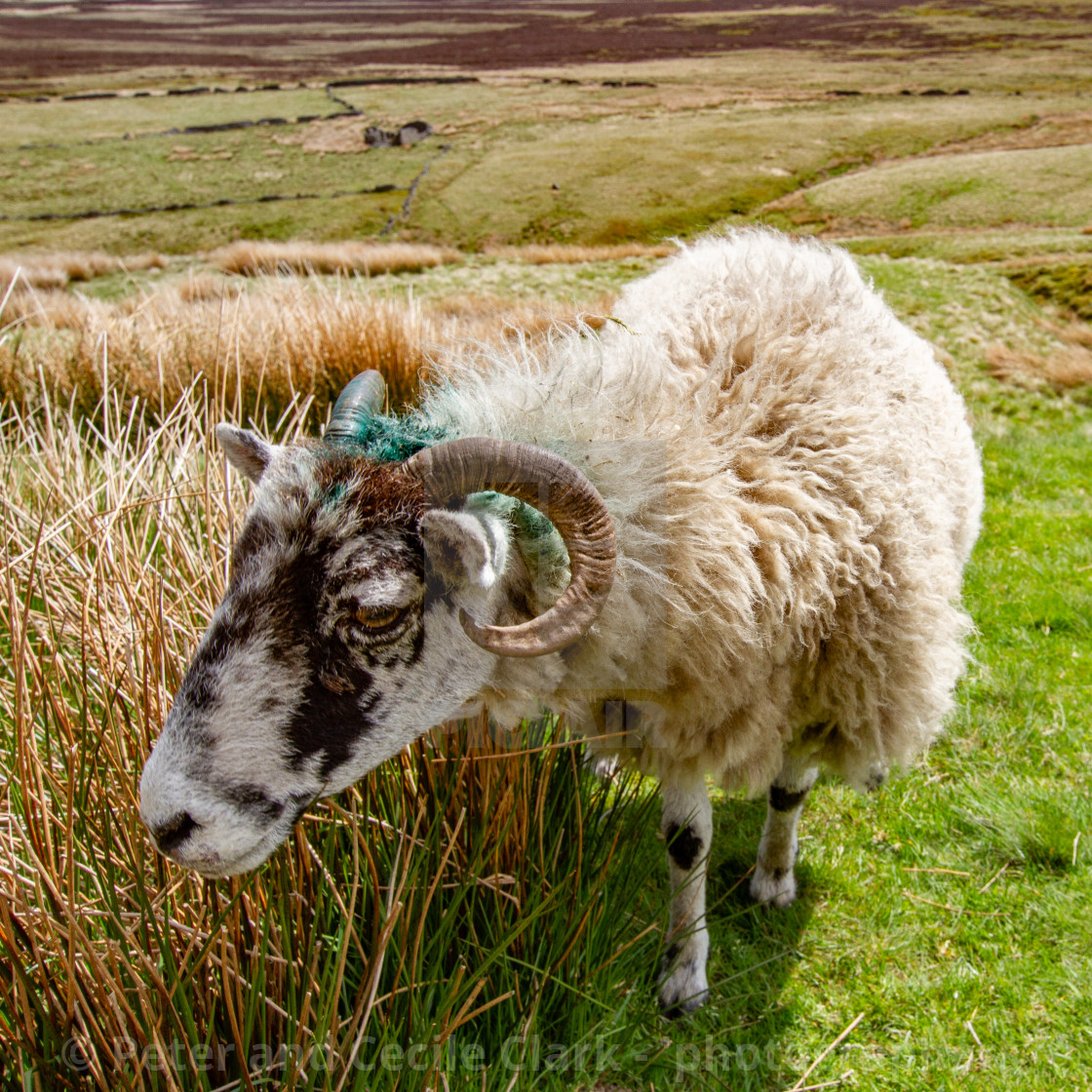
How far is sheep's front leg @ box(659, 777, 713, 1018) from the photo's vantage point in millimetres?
2672

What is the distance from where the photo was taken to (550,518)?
5.54 feet

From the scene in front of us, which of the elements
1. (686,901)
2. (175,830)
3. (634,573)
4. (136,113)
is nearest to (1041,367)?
(686,901)

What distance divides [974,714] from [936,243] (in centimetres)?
1400

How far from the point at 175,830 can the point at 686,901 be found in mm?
1910

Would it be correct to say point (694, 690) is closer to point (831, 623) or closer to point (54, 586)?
point (831, 623)

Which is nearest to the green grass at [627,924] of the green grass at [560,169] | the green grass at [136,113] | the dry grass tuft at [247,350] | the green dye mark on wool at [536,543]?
the green dye mark on wool at [536,543]

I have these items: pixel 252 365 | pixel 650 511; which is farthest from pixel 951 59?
pixel 650 511

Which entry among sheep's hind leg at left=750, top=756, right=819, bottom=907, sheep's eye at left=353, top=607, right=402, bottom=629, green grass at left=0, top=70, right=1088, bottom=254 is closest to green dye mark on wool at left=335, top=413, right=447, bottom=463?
sheep's eye at left=353, top=607, right=402, bottom=629

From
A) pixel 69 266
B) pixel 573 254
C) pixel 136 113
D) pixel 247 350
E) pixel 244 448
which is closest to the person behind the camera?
pixel 244 448

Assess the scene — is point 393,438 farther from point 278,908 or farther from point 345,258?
point 345,258

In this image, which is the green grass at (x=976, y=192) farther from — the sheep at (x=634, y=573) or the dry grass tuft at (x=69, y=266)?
the sheep at (x=634, y=573)

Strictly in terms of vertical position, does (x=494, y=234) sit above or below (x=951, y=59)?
below

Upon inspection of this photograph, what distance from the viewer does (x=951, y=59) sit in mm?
38469

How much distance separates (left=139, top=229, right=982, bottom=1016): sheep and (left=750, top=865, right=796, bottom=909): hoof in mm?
89
